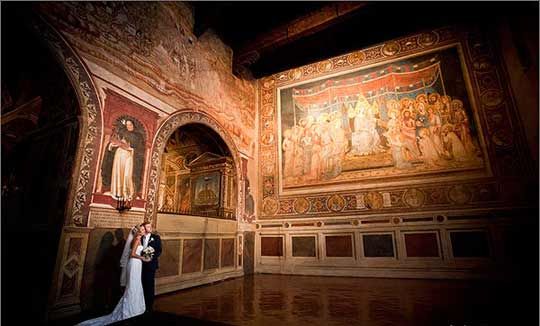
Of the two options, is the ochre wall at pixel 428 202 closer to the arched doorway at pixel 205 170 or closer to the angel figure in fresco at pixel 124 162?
the arched doorway at pixel 205 170

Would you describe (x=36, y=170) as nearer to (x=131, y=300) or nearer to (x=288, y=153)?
(x=131, y=300)

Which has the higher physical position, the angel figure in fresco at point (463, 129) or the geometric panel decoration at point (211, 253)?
the angel figure in fresco at point (463, 129)

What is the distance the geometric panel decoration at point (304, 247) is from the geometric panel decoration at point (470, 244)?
3405mm

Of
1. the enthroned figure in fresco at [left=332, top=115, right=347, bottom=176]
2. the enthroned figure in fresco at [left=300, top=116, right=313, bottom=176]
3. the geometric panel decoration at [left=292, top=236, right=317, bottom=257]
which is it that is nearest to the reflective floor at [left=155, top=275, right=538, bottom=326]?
the geometric panel decoration at [left=292, top=236, right=317, bottom=257]

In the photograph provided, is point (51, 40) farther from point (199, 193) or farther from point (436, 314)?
point (436, 314)

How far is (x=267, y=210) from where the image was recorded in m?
8.47

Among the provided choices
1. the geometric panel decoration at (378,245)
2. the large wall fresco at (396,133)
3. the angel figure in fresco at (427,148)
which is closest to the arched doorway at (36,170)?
the large wall fresco at (396,133)

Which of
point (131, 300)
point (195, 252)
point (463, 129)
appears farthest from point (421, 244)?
point (131, 300)

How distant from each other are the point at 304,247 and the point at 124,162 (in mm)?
5274

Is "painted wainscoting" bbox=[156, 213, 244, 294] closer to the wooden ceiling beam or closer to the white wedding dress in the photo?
the white wedding dress

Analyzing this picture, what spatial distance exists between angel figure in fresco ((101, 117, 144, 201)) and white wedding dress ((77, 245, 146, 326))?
1.29 meters

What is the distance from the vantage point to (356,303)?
4027mm

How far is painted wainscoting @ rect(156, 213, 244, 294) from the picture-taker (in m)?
5.30

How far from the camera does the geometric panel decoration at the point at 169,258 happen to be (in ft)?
17.0
